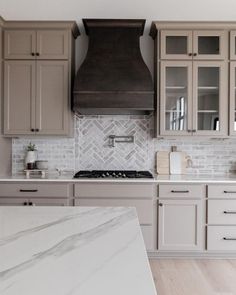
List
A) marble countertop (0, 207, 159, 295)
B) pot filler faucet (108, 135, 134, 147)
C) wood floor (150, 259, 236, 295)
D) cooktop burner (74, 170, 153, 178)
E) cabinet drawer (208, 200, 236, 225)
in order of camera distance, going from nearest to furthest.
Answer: marble countertop (0, 207, 159, 295)
wood floor (150, 259, 236, 295)
cabinet drawer (208, 200, 236, 225)
cooktop burner (74, 170, 153, 178)
pot filler faucet (108, 135, 134, 147)

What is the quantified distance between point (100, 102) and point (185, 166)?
125cm

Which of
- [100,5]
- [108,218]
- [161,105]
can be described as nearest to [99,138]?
[161,105]

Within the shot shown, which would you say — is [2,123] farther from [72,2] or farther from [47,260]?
[47,260]

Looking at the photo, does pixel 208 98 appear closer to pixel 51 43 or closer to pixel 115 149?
pixel 115 149

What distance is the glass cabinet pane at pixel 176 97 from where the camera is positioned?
338 centimetres

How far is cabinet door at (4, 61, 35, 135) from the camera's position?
3.38 metres

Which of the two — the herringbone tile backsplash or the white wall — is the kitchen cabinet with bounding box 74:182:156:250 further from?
the white wall

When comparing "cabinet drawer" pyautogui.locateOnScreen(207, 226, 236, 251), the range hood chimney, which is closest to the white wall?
the range hood chimney

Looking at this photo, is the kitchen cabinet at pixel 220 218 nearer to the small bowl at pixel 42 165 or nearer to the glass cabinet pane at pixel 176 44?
the glass cabinet pane at pixel 176 44

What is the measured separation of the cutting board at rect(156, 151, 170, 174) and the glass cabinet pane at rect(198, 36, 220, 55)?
1187 mm

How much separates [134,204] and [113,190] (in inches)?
9.9

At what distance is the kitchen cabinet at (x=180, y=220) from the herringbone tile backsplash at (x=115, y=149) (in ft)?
1.95

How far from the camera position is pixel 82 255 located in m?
0.94

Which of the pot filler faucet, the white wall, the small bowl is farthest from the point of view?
the pot filler faucet
